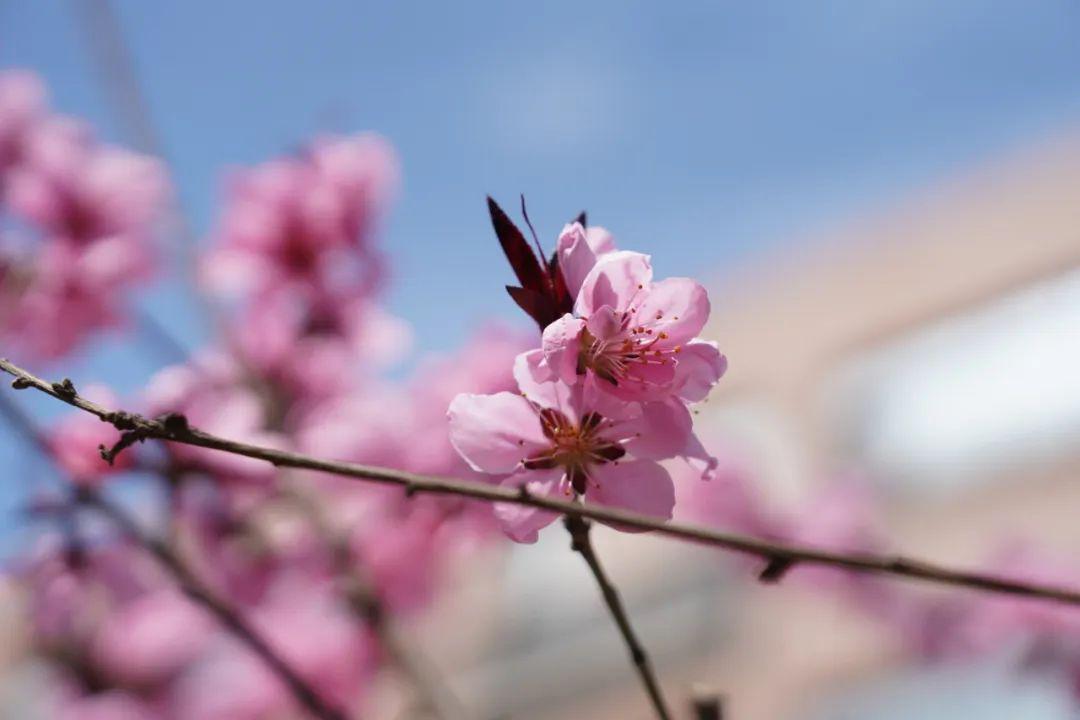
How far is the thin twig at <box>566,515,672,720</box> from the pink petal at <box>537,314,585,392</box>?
6cm

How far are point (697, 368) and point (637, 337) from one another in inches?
1.1

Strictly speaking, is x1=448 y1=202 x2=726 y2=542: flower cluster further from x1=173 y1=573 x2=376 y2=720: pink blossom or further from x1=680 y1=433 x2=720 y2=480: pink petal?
x1=173 y1=573 x2=376 y2=720: pink blossom

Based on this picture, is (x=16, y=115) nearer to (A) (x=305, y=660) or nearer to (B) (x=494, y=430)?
(A) (x=305, y=660)

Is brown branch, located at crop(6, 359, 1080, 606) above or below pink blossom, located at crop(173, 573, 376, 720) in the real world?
below

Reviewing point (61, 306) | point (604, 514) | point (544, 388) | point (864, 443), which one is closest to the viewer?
point (604, 514)

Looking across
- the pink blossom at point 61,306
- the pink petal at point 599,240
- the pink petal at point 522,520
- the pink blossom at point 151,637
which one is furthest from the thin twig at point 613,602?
the pink blossom at point 61,306

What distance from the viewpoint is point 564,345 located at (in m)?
0.42

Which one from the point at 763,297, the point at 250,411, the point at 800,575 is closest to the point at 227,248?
the point at 250,411

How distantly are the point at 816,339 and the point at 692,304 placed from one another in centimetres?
671

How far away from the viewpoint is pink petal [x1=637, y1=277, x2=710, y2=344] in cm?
44

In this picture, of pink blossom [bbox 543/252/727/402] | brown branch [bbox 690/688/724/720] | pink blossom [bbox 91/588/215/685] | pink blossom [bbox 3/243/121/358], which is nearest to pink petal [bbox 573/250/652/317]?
pink blossom [bbox 543/252/727/402]

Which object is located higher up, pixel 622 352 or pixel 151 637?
pixel 151 637

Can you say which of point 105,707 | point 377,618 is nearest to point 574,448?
point 377,618

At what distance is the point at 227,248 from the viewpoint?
4.05 ft
